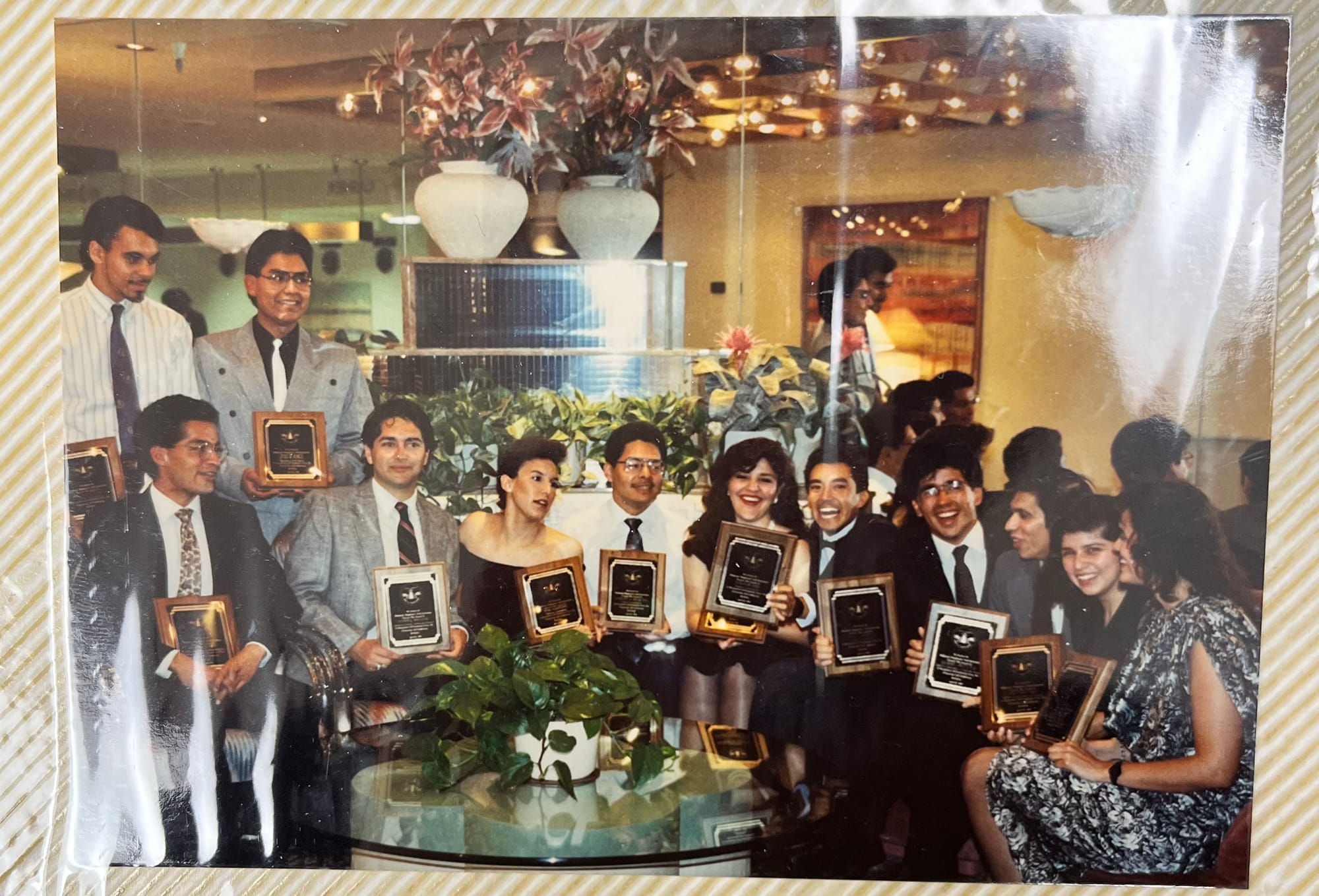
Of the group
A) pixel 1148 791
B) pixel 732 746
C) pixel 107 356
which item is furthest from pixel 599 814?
pixel 107 356

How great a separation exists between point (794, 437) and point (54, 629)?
1.40 m

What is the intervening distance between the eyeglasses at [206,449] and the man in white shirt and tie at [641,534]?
2.06ft

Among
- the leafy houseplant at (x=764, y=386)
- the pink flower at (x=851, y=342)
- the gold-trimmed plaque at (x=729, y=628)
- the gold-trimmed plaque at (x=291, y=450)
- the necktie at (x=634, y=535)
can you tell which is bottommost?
the gold-trimmed plaque at (x=729, y=628)

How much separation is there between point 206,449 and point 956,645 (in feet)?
4.57

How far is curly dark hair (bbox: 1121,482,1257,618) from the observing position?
6.46 ft

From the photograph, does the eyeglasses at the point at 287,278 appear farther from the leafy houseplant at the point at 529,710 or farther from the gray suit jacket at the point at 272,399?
the leafy houseplant at the point at 529,710

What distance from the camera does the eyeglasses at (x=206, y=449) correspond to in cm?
204

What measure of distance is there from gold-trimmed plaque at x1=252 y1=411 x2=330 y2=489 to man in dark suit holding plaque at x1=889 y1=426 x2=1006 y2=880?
105cm

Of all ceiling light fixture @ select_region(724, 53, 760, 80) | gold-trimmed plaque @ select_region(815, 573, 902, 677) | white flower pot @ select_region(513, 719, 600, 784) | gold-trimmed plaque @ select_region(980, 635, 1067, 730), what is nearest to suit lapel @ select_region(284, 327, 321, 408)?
white flower pot @ select_region(513, 719, 600, 784)

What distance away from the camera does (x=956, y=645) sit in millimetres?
2023

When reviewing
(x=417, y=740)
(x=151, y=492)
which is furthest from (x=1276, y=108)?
(x=151, y=492)

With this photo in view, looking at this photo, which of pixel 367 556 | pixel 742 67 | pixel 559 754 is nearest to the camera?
pixel 559 754

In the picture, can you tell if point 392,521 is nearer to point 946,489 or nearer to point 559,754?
point 559,754

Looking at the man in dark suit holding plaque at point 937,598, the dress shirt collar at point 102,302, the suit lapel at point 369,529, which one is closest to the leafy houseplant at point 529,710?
the suit lapel at point 369,529
